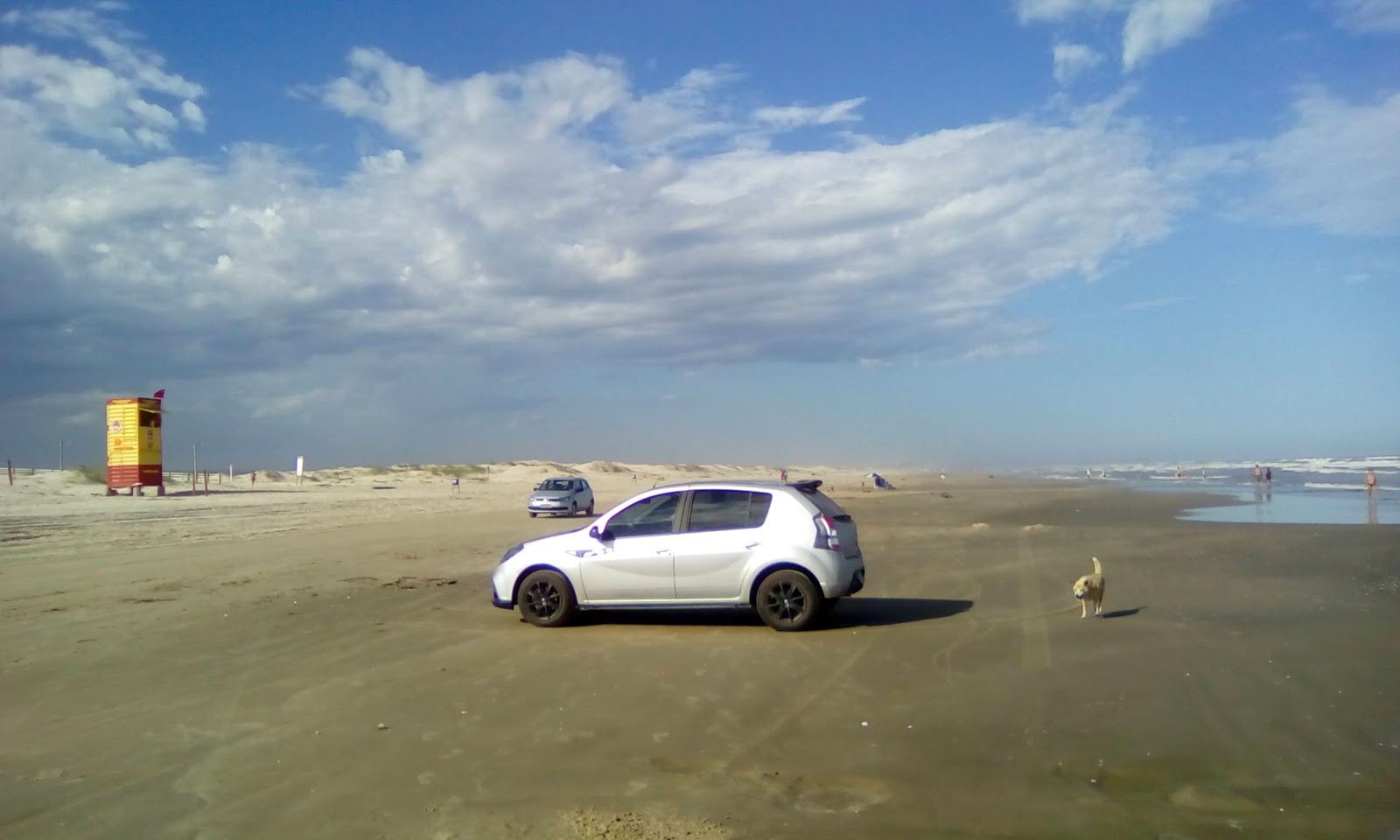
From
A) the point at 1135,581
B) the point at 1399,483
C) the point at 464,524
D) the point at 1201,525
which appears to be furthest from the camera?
the point at 1399,483

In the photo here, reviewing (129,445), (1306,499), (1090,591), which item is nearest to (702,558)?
(1090,591)

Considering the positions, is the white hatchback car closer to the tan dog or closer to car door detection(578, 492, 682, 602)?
car door detection(578, 492, 682, 602)

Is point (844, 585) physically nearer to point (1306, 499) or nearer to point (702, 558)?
point (702, 558)

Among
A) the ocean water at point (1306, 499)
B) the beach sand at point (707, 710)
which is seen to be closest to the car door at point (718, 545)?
the beach sand at point (707, 710)

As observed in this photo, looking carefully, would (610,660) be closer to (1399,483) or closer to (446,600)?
(446,600)

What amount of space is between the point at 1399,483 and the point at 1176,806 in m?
50.1

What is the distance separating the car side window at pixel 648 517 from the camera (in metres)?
10.8

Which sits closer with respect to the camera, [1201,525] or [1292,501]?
[1201,525]

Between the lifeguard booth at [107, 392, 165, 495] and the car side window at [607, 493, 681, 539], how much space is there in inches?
1421

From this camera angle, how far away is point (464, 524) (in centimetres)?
2727

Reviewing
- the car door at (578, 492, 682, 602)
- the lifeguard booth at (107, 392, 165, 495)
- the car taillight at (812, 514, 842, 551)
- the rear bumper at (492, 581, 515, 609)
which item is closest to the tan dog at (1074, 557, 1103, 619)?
the car taillight at (812, 514, 842, 551)

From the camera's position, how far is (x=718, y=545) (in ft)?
34.2

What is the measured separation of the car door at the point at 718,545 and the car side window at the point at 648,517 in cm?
22

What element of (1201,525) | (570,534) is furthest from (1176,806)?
(1201,525)
